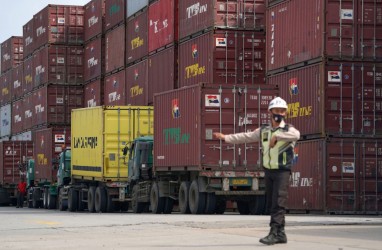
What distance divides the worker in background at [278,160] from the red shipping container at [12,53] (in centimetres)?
5554

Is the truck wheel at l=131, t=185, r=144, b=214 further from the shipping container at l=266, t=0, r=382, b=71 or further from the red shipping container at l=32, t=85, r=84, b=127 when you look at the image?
the red shipping container at l=32, t=85, r=84, b=127

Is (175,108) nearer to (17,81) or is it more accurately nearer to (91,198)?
(91,198)

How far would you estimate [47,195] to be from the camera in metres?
44.0

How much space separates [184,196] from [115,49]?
66.1 ft

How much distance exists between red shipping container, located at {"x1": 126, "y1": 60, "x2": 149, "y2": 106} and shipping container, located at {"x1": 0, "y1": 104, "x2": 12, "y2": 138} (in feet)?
67.9

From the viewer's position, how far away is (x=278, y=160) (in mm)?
12906

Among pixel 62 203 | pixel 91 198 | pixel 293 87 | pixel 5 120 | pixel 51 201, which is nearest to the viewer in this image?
pixel 293 87

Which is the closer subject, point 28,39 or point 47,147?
point 47,147

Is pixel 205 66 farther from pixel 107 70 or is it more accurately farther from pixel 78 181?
pixel 107 70

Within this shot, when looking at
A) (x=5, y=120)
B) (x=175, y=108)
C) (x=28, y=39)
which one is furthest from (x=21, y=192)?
(x=175, y=108)

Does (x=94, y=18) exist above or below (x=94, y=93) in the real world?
above

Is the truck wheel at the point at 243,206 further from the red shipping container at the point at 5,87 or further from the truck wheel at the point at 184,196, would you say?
the red shipping container at the point at 5,87

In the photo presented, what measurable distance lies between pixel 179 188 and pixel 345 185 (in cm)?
446

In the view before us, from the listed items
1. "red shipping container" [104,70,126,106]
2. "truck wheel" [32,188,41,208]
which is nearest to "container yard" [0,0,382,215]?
"red shipping container" [104,70,126,106]
